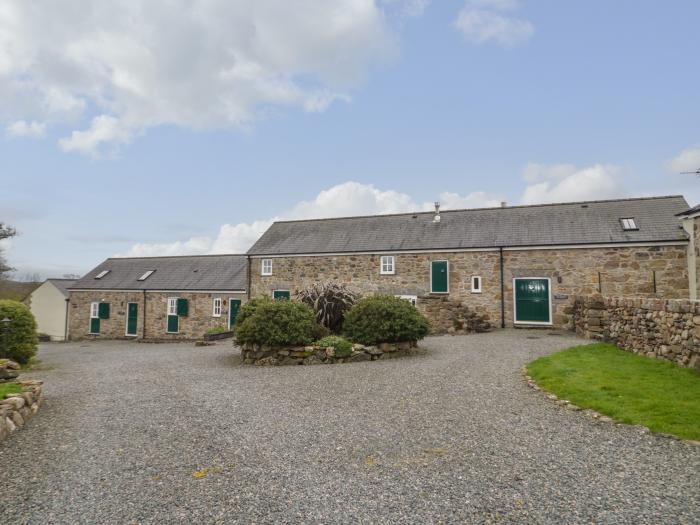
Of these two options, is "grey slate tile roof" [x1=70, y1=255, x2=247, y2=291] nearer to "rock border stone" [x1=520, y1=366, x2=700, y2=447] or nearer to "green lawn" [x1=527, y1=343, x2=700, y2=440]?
"green lawn" [x1=527, y1=343, x2=700, y2=440]

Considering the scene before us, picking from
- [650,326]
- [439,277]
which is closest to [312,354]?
[650,326]

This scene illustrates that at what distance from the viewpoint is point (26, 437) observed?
6.24 m

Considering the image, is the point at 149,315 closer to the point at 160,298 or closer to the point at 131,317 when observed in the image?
the point at 160,298

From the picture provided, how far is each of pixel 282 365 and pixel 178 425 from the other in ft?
19.6

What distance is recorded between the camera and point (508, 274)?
20703 mm

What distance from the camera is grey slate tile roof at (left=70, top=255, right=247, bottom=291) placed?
95.2 feet

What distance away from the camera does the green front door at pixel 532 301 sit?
65.1 ft

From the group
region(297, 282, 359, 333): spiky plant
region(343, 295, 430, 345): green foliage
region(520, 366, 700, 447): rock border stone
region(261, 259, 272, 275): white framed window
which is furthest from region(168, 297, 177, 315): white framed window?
region(520, 366, 700, 447): rock border stone

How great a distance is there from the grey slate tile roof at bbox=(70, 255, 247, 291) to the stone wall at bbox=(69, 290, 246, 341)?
55 centimetres

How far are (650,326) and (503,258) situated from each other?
1043 centimetres

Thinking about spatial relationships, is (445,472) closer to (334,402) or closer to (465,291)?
(334,402)

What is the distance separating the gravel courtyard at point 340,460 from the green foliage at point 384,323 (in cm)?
392

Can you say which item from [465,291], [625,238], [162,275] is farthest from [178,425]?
[162,275]

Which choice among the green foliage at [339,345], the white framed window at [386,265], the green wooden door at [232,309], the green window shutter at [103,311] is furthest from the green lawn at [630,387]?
the green window shutter at [103,311]
